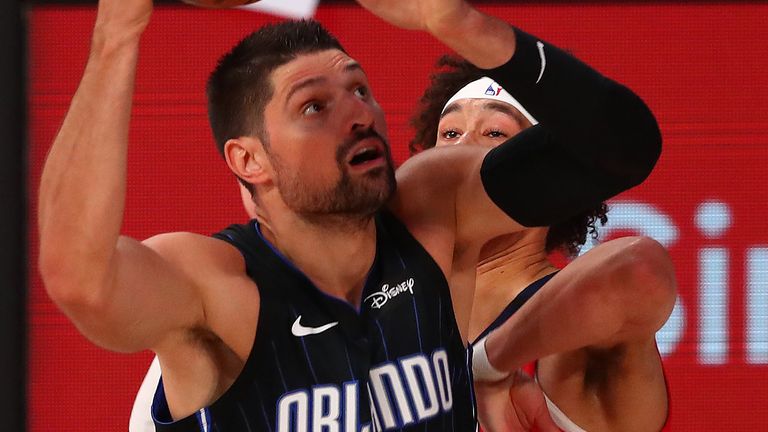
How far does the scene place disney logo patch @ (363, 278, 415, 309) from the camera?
6.42 ft

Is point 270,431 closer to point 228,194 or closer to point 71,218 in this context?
point 71,218

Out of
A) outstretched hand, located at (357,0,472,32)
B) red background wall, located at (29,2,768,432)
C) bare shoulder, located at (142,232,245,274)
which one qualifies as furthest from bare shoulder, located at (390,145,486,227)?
red background wall, located at (29,2,768,432)

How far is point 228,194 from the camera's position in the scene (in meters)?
3.04

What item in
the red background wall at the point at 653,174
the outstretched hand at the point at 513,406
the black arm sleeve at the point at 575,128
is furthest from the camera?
the red background wall at the point at 653,174

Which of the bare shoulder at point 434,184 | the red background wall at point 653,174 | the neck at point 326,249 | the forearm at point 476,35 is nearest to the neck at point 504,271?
the red background wall at point 653,174

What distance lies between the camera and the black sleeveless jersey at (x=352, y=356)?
6.03 feet

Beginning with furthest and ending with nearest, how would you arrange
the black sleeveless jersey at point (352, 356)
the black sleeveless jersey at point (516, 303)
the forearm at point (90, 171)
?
1. the black sleeveless jersey at point (516, 303)
2. the black sleeveless jersey at point (352, 356)
3. the forearm at point (90, 171)

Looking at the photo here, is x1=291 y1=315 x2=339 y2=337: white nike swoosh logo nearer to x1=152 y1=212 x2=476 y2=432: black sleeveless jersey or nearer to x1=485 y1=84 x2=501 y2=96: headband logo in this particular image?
x1=152 y1=212 x2=476 y2=432: black sleeveless jersey

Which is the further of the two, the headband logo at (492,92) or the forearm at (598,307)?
the headband logo at (492,92)

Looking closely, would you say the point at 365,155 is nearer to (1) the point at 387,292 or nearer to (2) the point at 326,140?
(2) the point at 326,140

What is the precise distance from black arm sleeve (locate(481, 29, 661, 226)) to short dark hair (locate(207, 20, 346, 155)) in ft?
1.23

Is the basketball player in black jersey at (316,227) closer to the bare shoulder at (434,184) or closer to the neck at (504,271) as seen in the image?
the bare shoulder at (434,184)

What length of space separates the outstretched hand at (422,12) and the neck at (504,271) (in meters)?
1.04

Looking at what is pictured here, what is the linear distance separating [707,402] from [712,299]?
246 mm
